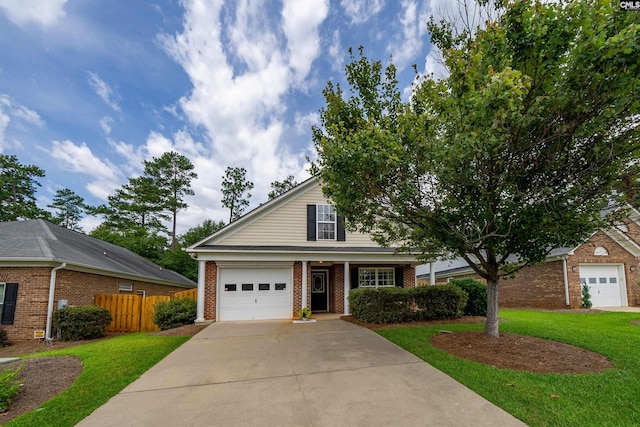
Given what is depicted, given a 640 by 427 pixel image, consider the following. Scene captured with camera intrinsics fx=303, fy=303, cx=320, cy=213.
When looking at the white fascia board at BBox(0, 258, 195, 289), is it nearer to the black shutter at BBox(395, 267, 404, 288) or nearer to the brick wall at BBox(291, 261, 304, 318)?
the brick wall at BBox(291, 261, 304, 318)

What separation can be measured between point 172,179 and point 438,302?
31.1 m

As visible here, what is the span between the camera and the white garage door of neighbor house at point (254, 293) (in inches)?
487

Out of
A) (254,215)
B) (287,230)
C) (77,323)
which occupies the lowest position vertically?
(77,323)

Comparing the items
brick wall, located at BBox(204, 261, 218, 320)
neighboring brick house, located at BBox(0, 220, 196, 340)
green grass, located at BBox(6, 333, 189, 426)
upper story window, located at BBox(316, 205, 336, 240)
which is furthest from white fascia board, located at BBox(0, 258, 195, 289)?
upper story window, located at BBox(316, 205, 336, 240)

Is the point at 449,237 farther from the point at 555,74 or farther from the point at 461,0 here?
the point at 461,0

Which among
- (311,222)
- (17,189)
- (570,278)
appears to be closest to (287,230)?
(311,222)

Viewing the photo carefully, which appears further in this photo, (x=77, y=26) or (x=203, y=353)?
(x=77, y=26)

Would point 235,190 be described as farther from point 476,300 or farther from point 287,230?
point 476,300

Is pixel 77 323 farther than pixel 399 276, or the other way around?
pixel 399 276

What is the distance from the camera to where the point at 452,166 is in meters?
5.86

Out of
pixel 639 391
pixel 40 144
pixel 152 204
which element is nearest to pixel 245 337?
pixel 639 391

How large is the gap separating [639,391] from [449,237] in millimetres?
3647

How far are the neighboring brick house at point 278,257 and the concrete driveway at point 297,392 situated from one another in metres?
4.89

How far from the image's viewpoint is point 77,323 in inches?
409
